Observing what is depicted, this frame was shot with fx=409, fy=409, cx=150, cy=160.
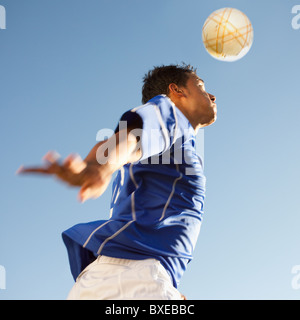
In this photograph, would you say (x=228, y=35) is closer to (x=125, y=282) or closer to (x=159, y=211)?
(x=159, y=211)

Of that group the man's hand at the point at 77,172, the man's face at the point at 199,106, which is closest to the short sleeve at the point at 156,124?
the man's hand at the point at 77,172

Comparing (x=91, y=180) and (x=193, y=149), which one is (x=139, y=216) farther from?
(x=91, y=180)

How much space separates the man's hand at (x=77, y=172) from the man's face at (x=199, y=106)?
89.3 inches

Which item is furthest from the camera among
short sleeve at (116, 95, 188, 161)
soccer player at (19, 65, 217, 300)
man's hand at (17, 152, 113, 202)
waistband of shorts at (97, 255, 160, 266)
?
waistband of shorts at (97, 255, 160, 266)

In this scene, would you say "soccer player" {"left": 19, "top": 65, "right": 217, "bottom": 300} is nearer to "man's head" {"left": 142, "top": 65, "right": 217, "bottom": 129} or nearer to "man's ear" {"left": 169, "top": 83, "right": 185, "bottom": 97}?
"man's head" {"left": 142, "top": 65, "right": 217, "bottom": 129}

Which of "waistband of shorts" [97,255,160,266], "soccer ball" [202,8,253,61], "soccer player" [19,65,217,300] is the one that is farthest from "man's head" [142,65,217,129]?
"waistband of shorts" [97,255,160,266]

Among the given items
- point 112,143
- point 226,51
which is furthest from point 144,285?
point 226,51

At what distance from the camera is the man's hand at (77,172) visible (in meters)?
1.92

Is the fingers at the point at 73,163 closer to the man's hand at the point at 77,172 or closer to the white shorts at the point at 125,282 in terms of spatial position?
the man's hand at the point at 77,172

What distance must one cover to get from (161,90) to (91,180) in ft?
10.6

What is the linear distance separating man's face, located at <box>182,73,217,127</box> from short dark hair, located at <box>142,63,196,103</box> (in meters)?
0.19

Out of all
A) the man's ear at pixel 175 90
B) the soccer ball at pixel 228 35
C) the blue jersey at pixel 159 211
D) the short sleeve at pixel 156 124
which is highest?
the soccer ball at pixel 228 35

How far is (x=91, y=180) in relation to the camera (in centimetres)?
202

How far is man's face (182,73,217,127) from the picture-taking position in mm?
4238
